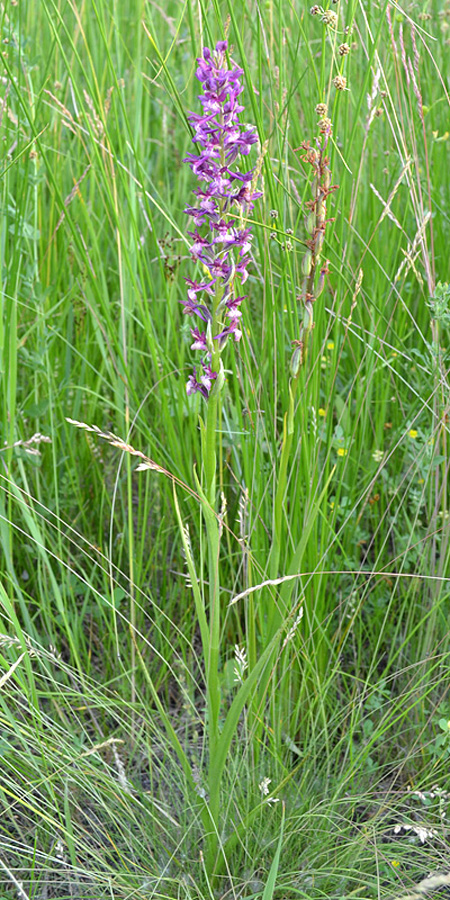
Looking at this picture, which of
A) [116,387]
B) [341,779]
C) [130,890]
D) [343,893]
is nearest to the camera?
[130,890]

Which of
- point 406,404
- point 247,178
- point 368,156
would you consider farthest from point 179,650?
point 368,156

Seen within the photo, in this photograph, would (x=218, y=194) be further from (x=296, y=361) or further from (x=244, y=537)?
(x=244, y=537)

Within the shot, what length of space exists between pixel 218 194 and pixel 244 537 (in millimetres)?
656

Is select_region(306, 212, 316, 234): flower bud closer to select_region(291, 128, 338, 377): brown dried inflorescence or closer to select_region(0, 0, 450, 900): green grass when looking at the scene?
select_region(291, 128, 338, 377): brown dried inflorescence

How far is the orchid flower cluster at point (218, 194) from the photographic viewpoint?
3.57 feet

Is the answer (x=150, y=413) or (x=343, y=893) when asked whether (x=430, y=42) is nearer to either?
(x=150, y=413)

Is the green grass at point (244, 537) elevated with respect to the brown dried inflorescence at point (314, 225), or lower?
lower

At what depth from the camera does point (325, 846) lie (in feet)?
4.73

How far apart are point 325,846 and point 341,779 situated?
0.14 m

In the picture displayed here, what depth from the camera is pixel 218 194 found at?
43.6 inches

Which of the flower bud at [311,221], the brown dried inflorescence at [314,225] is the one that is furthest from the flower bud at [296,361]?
the flower bud at [311,221]

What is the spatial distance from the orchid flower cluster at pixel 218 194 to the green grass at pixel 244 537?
195 mm

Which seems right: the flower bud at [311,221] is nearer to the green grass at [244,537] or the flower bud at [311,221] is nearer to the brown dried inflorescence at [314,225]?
the brown dried inflorescence at [314,225]

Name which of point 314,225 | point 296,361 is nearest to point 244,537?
point 296,361
